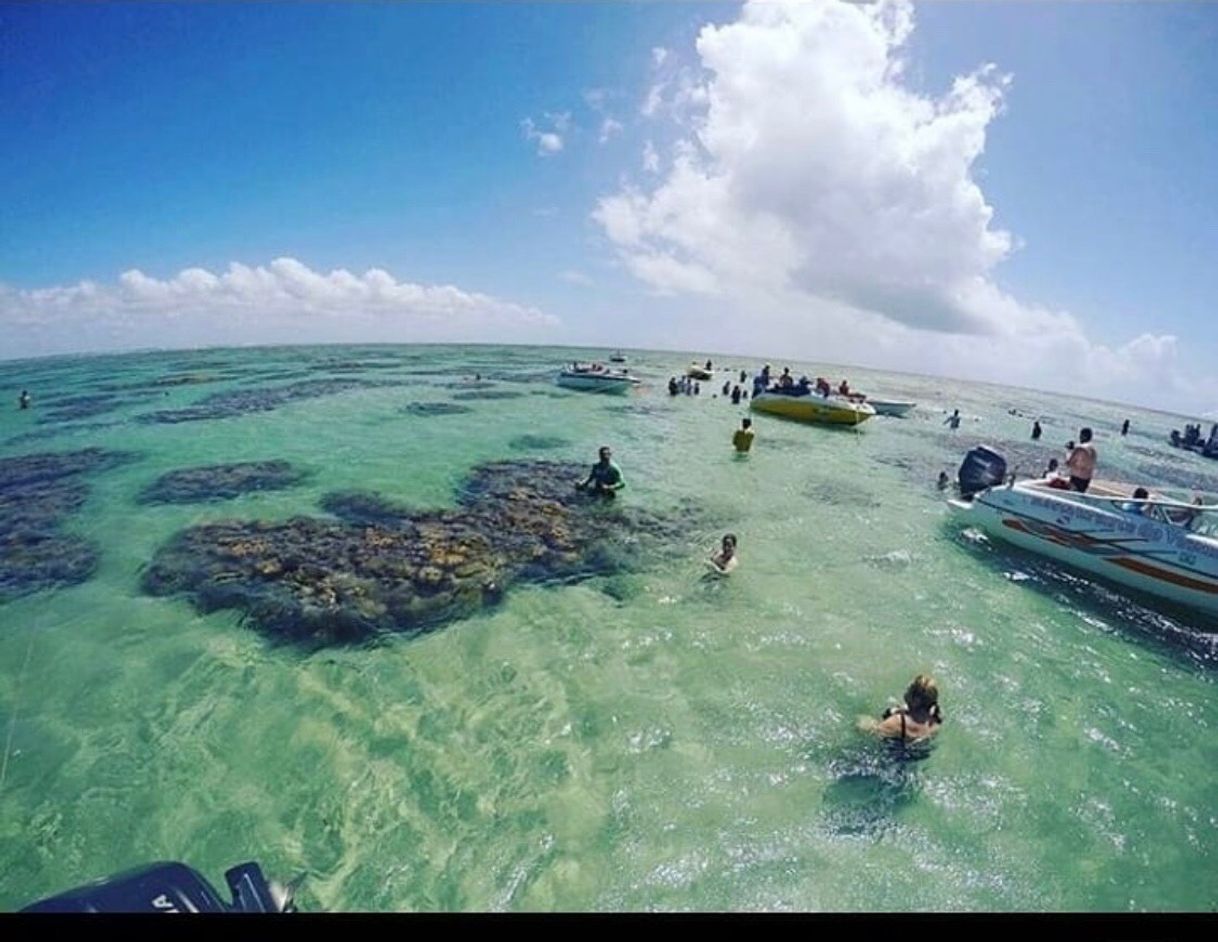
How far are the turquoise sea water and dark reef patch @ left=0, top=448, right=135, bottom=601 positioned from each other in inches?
25.5

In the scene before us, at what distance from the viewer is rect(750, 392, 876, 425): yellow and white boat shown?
3198 centimetres

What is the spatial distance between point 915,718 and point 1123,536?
336 inches

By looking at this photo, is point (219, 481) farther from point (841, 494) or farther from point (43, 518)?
point (841, 494)

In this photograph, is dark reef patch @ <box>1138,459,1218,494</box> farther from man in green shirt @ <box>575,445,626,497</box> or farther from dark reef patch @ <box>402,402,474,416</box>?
dark reef patch @ <box>402,402,474,416</box>

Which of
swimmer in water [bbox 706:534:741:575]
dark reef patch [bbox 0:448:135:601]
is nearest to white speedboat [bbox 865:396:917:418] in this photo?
swimmer in water [bbox 706:534:741:575]

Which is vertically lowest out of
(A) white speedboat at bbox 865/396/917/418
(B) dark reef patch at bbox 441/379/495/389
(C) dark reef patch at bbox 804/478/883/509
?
(C) dark reef patch at bbox 804/478/883/509

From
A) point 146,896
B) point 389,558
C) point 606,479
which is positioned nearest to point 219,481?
point 389,558

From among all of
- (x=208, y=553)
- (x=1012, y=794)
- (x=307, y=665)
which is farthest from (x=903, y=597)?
(x=208, y=553)

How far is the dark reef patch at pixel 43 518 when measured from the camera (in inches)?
458

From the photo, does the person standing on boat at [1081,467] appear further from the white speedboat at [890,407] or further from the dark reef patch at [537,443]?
the white speedboat at [890,407]

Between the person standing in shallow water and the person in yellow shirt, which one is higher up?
the person in yellow shirt

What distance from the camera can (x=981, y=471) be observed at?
742 inches

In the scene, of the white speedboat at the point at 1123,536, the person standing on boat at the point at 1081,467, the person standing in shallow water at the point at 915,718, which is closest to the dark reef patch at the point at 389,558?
the person standing in shallow water at the point at 915,718
